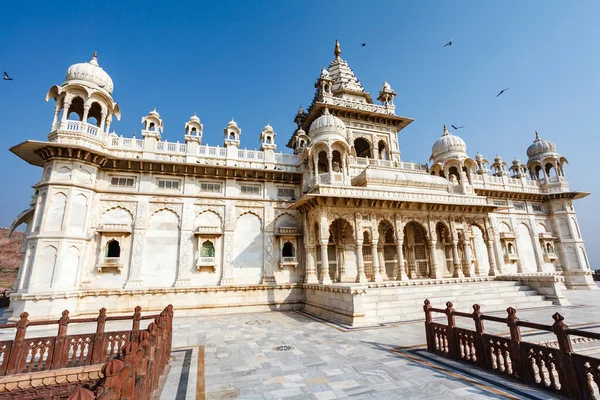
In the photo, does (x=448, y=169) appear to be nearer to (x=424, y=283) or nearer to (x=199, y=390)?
(x=424, y=283)

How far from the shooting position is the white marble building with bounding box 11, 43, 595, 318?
13008mm

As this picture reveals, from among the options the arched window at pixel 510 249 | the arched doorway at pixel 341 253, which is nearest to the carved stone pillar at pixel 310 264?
the arched doorway at pixel 341 253

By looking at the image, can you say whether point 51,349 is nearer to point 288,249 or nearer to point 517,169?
point 288,249

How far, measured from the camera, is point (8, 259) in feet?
106

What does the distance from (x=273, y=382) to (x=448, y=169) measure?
19.2 m

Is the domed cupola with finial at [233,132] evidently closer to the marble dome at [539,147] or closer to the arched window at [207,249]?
the arched window at [207,249]

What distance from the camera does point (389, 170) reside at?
19.2m

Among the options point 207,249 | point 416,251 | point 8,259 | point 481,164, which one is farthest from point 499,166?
point 8,259

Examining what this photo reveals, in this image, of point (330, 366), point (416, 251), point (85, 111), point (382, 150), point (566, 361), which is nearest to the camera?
point (566, 361)

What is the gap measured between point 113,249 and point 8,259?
2997 centimetres

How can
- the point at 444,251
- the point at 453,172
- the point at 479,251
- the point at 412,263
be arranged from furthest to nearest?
the point at 479,251 < the point at 453,172 < the point at 444,251 < the point at 412,263

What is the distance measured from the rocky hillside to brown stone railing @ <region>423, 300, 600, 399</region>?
35.3 m

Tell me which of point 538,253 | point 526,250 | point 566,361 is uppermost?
point 526,250

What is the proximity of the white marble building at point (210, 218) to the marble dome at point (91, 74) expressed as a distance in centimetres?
7
